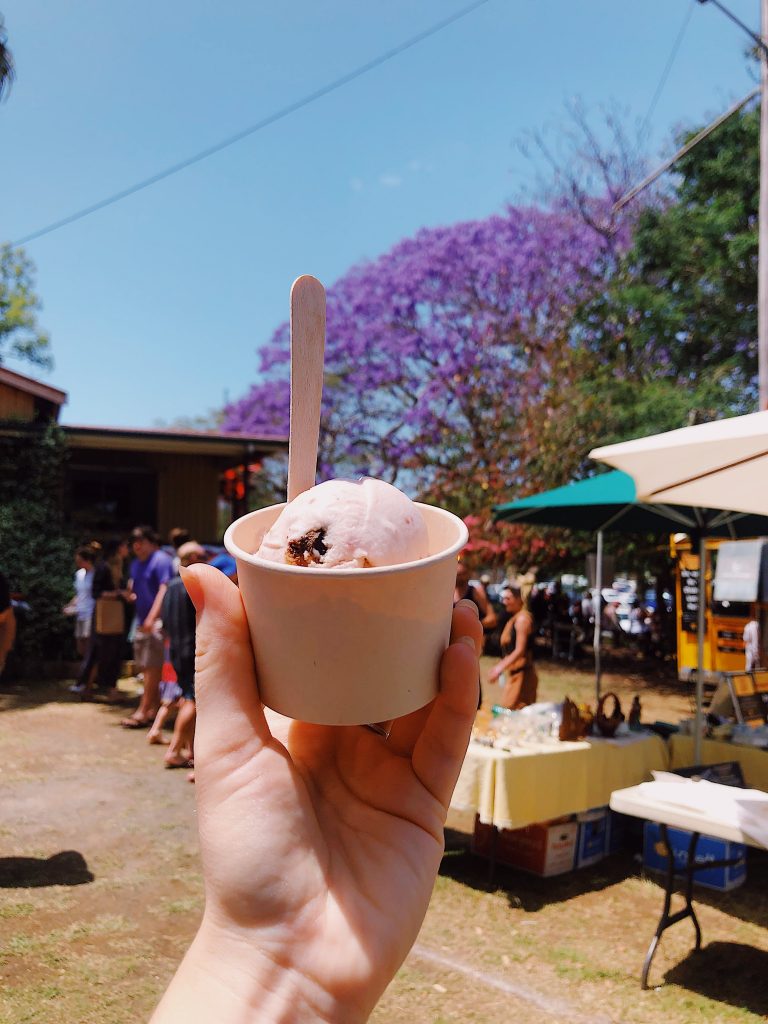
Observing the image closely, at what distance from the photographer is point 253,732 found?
130 centimetres

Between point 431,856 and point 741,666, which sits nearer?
point 431,856

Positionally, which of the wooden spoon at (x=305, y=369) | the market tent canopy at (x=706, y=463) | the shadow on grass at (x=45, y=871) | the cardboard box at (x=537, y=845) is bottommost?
the shadow on grass at (x=45, y=871)

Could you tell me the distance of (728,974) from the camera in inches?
167

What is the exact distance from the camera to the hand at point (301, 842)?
1.15 metres

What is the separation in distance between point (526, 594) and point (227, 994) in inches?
266

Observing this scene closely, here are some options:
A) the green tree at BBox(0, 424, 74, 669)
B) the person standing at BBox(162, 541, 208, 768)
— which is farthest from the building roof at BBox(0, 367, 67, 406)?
the person standing at BBox(162, 541, 208, 768)

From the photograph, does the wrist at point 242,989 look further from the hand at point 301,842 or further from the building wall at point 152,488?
the building wall at point 152,488

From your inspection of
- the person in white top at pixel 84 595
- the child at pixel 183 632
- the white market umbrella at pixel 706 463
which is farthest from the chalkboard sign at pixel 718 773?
the person in white top at pixel 84 595

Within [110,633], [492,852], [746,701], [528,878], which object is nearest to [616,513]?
[746,701]

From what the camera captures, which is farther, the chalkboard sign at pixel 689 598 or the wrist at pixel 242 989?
the chalkboard sign at pixel 689 598

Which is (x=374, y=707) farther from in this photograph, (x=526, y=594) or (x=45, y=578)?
(x=45, y=578)

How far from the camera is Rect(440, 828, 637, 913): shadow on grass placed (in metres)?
5.15

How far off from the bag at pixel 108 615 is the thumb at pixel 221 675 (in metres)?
9.16

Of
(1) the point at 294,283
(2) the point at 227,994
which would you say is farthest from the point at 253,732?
(1) the point at 294,283
